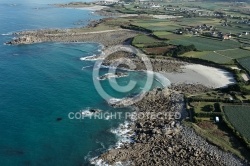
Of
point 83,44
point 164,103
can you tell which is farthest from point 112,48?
point 164,103

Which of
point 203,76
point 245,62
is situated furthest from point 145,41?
point 203,76

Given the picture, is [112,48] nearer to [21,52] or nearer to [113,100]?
[21,52]

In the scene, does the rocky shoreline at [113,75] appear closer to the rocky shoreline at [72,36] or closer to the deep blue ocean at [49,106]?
the deep blue ocean at [49,106]

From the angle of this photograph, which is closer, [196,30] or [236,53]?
[236,53]

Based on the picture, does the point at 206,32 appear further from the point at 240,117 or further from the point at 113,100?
the point at 240,117

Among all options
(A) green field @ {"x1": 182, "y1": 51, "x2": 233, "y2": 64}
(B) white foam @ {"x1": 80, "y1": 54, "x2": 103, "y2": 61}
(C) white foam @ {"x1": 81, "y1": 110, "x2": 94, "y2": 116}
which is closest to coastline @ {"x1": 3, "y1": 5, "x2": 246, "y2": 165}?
(A) green field @ {"x1": 182, "y1": 51, "x2": 233, "y2": 64}

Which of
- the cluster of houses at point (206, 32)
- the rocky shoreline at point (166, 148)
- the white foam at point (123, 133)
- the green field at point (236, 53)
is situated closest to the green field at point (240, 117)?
the rocky shoreline at point (166, 148)
